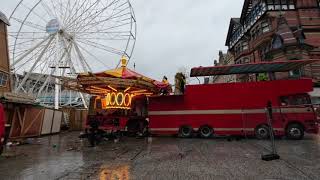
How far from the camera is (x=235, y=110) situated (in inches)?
617

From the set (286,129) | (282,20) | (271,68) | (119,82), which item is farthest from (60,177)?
(282,20)

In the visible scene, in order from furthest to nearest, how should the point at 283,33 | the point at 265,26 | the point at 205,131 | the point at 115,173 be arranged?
the point at 265,26
the point at 283,33
the point at 205,131
the point at 115,173

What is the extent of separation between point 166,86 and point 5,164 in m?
12.5

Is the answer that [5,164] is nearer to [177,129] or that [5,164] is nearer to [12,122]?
[12,122]

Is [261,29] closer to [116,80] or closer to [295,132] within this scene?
[295,132]

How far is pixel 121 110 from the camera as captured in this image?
17328 millimetres

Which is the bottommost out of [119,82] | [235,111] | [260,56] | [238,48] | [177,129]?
[177,129]

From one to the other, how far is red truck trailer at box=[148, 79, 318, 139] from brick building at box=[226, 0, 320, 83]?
14.3 meters

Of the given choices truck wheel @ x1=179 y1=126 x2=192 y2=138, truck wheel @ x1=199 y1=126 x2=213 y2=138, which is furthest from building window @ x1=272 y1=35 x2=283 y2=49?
truck wheel @ x1=179 y1=126 x2=192 y2=138

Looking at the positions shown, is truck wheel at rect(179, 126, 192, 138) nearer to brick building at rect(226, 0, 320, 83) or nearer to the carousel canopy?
the carousel canopy

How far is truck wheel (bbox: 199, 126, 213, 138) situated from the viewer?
52.8 feet

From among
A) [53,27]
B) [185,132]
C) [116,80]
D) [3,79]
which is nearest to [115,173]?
[116,80]

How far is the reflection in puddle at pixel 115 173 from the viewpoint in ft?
21.6

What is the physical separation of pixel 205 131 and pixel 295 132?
17.1 ft
